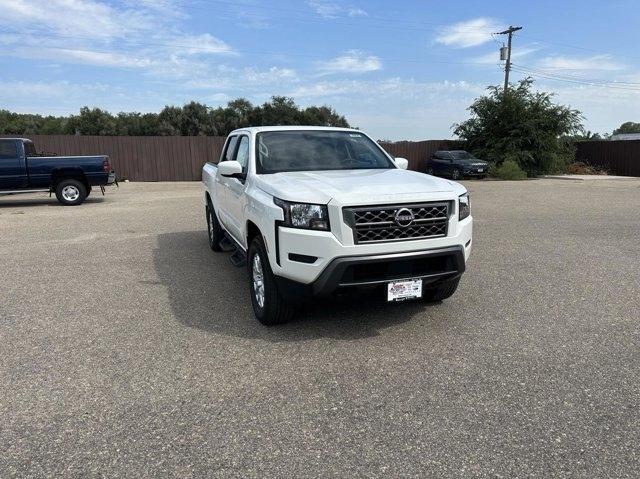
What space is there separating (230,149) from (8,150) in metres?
9.86

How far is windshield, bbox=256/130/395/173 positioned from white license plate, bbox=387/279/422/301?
1.77m

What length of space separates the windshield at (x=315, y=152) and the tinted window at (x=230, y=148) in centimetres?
111

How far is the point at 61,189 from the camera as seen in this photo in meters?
14.1

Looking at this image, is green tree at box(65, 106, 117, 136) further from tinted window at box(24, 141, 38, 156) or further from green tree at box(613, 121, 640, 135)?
green tree at box(613, 121, 640, 135)

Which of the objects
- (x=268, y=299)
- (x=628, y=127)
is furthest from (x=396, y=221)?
(x=628, y=127)

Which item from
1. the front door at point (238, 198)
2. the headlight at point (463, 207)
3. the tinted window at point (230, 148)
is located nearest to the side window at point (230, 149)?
the tinted window at point (230, 148)

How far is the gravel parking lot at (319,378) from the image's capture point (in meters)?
2.69

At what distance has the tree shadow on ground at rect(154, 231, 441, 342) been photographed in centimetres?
438

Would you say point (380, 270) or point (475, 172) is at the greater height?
point (380, 270)

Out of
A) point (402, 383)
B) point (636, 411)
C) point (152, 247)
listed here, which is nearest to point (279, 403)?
point (402, 383)

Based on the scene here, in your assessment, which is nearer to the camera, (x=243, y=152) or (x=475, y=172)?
(x=243, y=152)

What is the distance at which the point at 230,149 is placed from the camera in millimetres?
6895

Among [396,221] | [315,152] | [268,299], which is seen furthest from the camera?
[315,152]

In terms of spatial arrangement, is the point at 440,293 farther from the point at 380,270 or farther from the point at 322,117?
the point at 322,117
